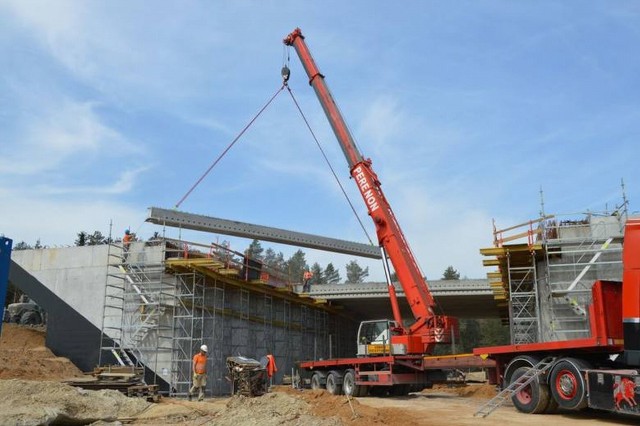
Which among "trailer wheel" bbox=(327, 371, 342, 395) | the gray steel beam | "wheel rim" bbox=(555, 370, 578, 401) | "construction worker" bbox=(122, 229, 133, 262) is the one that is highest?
the gray steel beam

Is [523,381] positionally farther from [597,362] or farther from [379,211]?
[379,211]

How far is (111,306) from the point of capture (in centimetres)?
2378

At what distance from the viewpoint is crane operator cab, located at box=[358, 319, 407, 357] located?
21.5 meters

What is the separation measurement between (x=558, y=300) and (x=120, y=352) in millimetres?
17255

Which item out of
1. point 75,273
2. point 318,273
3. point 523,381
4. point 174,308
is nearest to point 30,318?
point 75,273

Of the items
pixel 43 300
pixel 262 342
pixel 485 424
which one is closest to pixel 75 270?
pixel 43 300

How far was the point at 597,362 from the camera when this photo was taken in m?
13.1

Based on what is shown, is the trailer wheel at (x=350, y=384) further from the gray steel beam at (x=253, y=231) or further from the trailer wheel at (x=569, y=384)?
the trailer wheel at (x=569, y=384)

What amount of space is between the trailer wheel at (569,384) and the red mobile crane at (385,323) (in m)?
6.20

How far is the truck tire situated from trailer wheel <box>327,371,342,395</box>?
1550 cm

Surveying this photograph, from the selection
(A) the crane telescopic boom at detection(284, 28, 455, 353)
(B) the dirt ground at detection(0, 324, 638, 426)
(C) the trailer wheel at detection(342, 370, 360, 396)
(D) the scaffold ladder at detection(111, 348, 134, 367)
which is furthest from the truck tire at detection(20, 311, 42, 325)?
(A) the crane telescopic boom at detection(284, 28, 455, 353)

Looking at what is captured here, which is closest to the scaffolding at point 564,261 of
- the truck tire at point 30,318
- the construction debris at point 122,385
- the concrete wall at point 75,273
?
the construction debris at point 122,385

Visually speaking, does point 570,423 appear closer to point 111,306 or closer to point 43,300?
point 111,306

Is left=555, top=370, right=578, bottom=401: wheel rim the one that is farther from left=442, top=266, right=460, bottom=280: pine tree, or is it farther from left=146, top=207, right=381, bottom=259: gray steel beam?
left=442, top=266, right=460, bottom=280: pine tree
